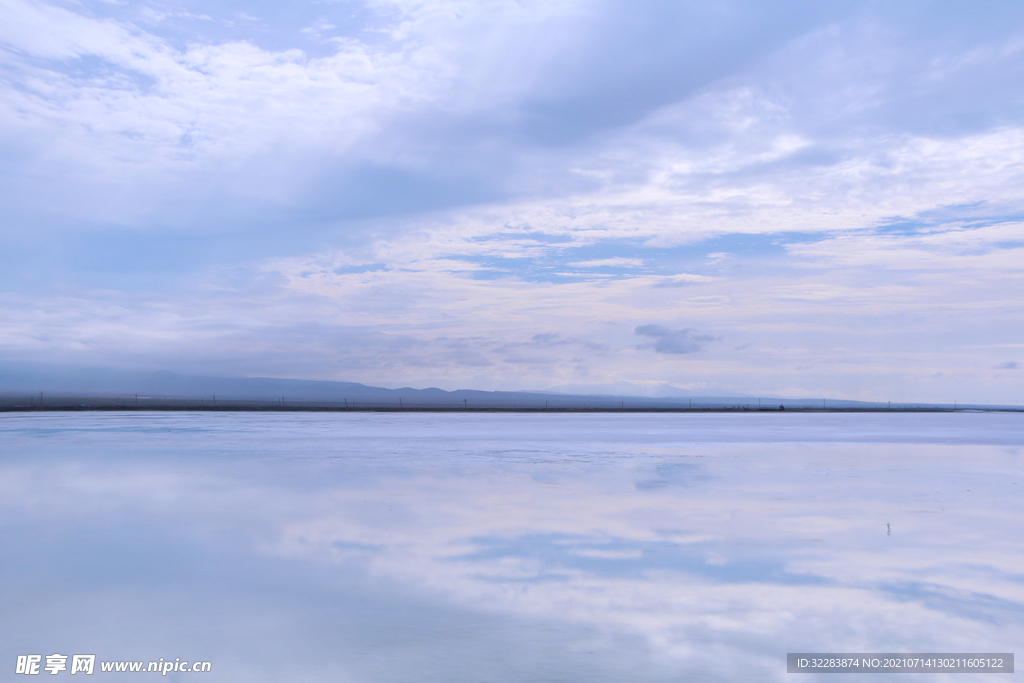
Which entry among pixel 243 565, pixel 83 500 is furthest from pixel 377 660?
pixel 83 500

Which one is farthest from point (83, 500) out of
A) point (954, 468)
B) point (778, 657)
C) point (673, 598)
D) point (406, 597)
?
point (954, 468)

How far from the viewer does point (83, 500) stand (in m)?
13.8

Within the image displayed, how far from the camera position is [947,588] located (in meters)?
8.02

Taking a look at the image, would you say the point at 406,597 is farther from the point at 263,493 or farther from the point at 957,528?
the point at 957,528

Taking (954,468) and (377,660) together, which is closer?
(377,660)

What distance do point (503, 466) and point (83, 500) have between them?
10109 mm

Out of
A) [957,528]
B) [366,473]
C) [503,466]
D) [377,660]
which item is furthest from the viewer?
[503,466]

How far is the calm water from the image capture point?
20.3ft

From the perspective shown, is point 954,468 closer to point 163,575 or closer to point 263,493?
point 263,493

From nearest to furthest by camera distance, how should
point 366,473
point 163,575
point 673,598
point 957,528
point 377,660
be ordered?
1. point 377,660
2. point 673,598
3. point 163,575
4. point 957,528
5. point 366,473

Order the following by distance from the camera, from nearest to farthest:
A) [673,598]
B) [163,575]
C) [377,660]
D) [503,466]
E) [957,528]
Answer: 1. [377,660]
2. [673,598]
3. [163,575]
4. [957,528]
5. [503,466]

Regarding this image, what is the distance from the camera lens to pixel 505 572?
8.59 m

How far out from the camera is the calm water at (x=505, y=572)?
20.3 ft

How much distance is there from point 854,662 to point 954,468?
16908mm
